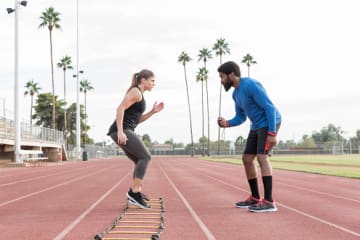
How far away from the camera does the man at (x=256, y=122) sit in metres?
7.05

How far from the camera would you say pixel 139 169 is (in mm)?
7379

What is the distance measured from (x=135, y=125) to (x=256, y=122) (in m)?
1.90

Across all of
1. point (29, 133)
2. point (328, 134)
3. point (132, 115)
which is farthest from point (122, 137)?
point (328, 134)

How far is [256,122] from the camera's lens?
23.8 feet

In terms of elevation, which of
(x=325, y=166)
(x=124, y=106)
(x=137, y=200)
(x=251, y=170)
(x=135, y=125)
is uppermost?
(x=124, y=106)

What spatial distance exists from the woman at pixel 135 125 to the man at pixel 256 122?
124cm

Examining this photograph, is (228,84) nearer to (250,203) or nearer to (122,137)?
(122,137)

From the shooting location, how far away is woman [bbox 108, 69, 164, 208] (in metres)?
7.28

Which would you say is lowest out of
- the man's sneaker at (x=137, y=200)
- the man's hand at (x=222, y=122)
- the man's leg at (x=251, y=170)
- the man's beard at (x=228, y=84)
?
the man's sneaker at (x=137, y=200)

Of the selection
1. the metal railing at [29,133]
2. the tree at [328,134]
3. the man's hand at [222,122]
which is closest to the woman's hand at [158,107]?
the man's hand at [222,122]

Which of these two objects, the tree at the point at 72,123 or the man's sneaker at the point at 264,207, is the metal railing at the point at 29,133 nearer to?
the man's sneaker at the point at 264,207

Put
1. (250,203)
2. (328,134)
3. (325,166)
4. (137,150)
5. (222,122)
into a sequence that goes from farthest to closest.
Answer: (328,134) → (325,166) → (222,122) → (250,203) → (137,150)

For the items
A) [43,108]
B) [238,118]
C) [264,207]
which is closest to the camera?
[264,207]

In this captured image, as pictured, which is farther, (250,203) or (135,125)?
(250,203)
